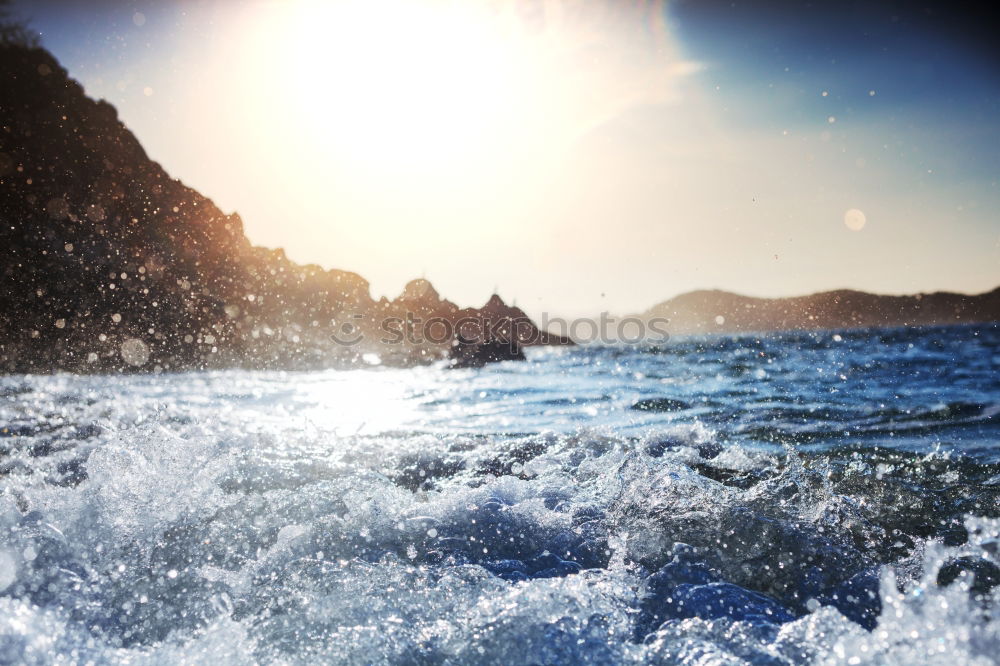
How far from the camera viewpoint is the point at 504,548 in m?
3.11

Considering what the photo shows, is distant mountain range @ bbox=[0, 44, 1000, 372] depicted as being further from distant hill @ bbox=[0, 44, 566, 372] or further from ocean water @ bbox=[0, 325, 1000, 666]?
ocean water @ bbox=[0, 325, 1000, 666]

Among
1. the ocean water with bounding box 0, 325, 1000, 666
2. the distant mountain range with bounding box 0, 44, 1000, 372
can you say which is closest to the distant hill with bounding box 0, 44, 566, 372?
the distant mountain range with bounding box 0, 44, 1000, 372

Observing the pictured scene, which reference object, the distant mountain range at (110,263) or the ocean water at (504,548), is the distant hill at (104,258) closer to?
the distant mountain range at (110,263)

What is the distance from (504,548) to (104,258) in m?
54.9

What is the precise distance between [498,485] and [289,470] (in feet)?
6.78

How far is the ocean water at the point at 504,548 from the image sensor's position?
1968 mm

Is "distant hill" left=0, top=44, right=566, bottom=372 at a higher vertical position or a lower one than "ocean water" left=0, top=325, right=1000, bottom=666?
higher

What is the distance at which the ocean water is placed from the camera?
197 cm

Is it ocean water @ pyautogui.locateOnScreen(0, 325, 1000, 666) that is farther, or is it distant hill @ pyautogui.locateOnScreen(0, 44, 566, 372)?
distant hill @ pyautogui.locateOnScreen(0, 44, 566, 372)

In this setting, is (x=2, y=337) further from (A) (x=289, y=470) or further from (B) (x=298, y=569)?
(B) (x=298, y=569)

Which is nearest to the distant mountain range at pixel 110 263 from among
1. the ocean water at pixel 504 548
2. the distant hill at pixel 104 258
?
the distant hill at pixel 104 258

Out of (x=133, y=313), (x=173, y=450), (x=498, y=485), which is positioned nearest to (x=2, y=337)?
(x=133, y=313)

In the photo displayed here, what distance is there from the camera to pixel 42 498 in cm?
346

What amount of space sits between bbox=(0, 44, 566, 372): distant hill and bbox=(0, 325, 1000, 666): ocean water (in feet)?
112
